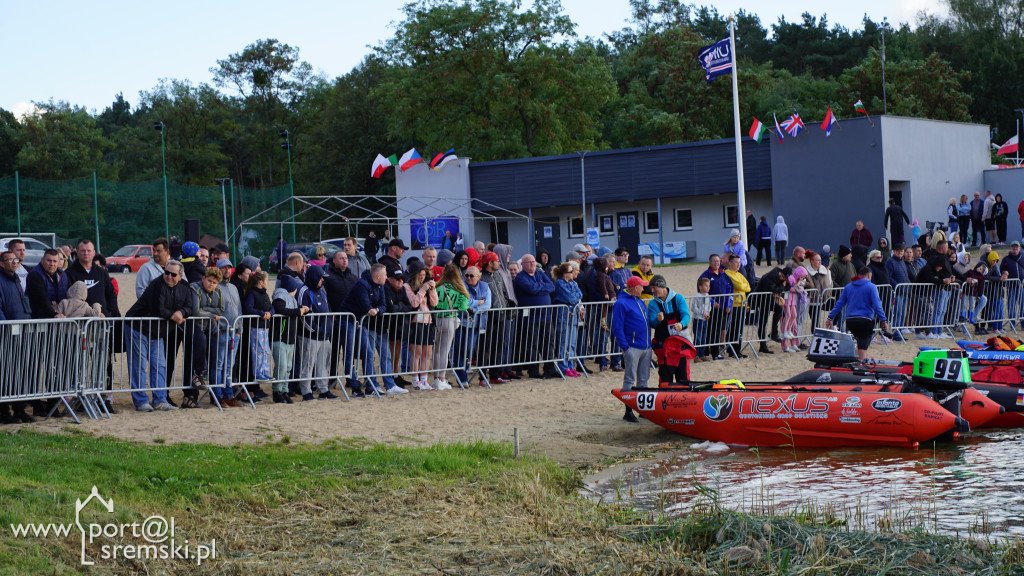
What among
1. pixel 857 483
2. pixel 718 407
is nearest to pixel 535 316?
pixel 718 407

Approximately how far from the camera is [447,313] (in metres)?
14.6

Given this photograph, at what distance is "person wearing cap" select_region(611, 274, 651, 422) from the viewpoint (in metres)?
13.1

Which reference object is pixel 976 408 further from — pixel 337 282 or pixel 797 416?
pixel 337 282

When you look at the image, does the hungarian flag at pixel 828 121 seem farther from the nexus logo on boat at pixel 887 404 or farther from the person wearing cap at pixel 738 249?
the nexus logo on boat at pixel 887 404

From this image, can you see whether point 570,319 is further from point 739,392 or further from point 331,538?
point 331,538

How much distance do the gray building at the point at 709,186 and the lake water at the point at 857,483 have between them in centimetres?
2376

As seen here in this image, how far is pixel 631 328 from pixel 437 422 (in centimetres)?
277

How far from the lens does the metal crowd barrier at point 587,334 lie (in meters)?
16.0

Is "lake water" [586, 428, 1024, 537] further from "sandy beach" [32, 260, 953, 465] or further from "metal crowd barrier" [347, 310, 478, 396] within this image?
"metal crowd barrier" [347, 310, 478, 396]

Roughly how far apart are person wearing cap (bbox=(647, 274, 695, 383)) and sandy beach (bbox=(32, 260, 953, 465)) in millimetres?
782

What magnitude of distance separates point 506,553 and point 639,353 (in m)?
6.56

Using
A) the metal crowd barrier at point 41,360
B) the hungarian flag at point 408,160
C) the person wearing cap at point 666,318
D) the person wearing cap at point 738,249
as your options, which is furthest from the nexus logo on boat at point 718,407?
→ the hungarian flag at point 408,160

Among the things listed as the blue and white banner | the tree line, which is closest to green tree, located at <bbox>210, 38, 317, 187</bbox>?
the tree line

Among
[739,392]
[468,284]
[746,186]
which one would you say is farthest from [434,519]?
[746,186]
